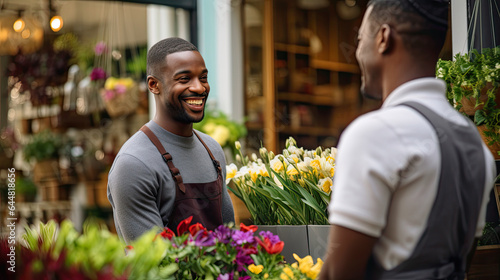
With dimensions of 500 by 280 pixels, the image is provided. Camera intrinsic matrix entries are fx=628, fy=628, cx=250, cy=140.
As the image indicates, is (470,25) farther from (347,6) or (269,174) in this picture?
(347,6)

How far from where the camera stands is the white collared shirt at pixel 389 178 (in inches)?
48.0

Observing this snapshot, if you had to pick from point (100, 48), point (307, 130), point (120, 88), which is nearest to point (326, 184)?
point (307, 130)

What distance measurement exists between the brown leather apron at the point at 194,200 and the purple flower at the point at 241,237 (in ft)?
1.19

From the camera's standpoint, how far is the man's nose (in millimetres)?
2250

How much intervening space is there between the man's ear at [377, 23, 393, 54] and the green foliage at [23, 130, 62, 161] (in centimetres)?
558

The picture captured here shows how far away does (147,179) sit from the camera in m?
2.07

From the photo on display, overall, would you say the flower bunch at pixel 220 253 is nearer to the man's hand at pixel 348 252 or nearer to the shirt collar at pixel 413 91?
the man's hand at pixel 348 252

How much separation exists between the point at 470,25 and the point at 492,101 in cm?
45


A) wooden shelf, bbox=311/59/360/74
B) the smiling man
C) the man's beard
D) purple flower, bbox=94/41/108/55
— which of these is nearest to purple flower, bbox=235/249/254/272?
the smiling man

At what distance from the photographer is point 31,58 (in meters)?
6.45

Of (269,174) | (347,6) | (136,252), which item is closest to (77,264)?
(136,252)

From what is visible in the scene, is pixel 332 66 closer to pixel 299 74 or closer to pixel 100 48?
pixel 299 74

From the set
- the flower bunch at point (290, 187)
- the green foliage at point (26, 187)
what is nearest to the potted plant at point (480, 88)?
the flower bunch at point (290, 187)

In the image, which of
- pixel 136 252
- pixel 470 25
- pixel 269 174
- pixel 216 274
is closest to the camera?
pixel 136 252
